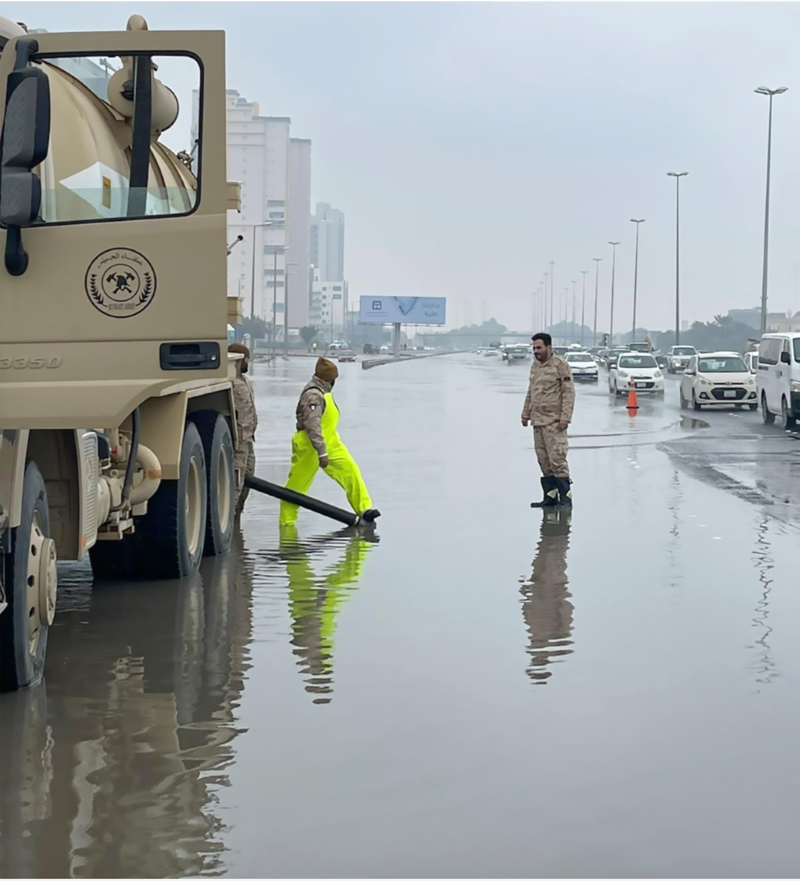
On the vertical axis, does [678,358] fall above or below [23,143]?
below

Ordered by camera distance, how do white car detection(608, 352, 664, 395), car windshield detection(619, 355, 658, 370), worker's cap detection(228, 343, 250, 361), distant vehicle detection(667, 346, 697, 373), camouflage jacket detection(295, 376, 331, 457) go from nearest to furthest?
worker's cap detection(228, 343, 250, 361)
camouflage jacket detection(295, 376, 331, 457)
white car detection(608, 352, 664, 395)
car windshield detection(619, 355, 658, 370)
distant vehicle detection(667, 346, 697, 373)

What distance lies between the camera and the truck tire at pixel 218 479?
479 inches

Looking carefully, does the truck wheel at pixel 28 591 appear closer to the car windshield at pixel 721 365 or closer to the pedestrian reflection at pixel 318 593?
the pedestrian reflection at pixel 318 593

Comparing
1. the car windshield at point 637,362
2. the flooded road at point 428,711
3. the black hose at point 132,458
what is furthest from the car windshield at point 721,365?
the black hose at point 132,458

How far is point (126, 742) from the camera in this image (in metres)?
6.58

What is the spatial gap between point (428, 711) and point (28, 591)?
188cm

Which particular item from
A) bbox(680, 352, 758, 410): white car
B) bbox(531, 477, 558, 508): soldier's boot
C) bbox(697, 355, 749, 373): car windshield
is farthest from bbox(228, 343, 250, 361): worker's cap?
bbox(697, 355, 749, 373): car windshield

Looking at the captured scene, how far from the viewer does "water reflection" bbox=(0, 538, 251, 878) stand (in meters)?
5.13

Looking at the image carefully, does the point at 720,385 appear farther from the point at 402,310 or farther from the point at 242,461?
the point at 402,310

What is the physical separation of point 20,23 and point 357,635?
362 centimetres

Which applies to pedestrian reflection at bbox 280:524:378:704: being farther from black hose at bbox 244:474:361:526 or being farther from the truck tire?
the truck tire

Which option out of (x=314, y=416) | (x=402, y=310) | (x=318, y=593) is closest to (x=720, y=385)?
(x=314, y=416)

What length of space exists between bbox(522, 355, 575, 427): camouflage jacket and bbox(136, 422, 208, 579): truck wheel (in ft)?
17.7

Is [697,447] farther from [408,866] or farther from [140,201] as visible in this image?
[408,866]
